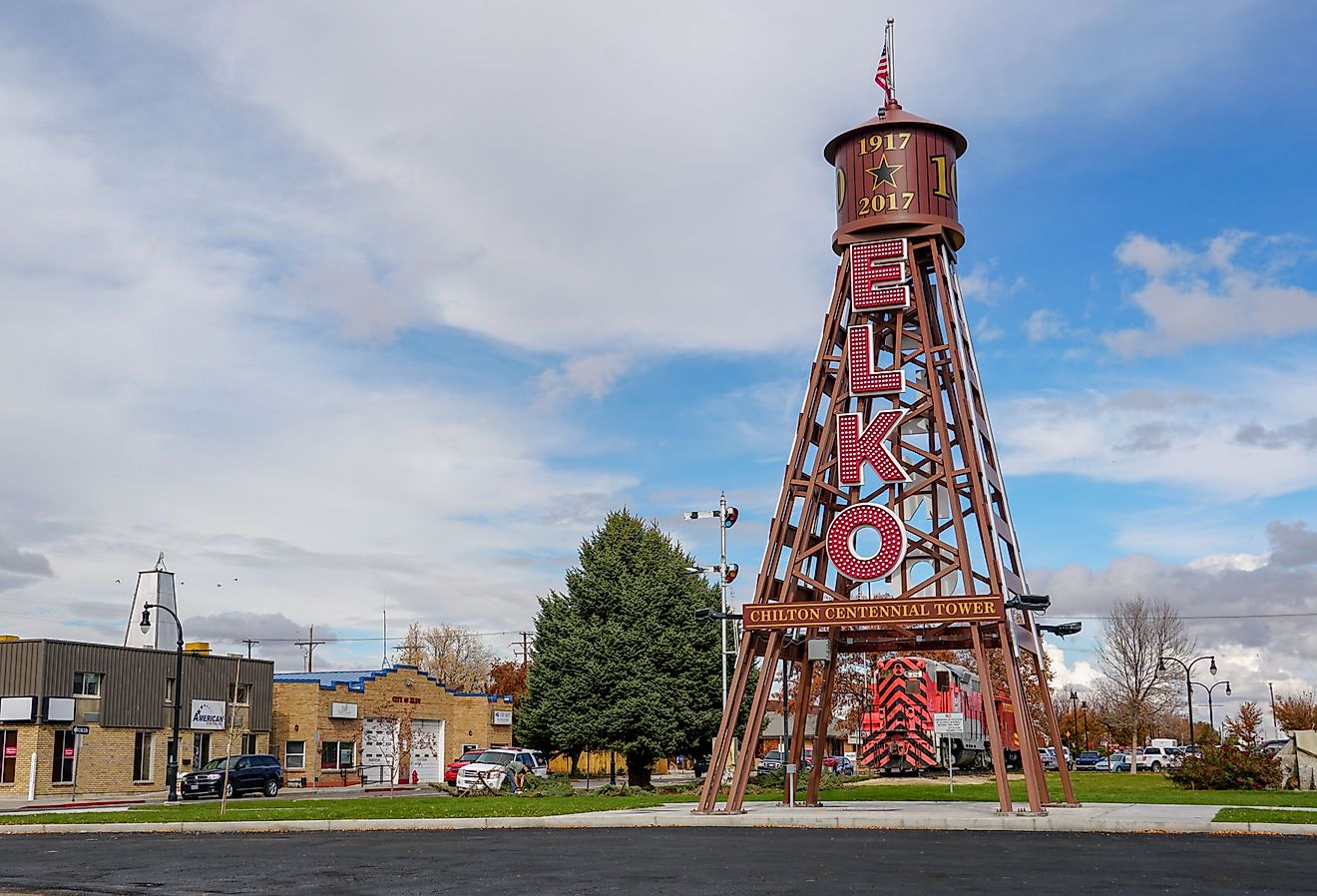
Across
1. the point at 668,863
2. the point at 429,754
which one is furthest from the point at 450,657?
the point at 668,863

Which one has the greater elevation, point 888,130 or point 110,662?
point 888,130

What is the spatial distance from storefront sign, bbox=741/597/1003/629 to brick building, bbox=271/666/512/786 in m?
33.8

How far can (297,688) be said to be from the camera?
6253 centimetres

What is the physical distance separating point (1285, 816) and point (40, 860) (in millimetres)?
21022

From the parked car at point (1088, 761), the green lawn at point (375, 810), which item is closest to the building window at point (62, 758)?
the green lawn at point (375, 810)

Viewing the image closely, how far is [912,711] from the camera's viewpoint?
47.9 meters

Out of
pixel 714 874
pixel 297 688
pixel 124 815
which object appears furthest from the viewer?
pixel 297 688

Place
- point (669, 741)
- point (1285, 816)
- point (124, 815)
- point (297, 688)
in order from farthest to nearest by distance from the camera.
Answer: point (297, 688) → point (669, 741) → point (124, 815) → point (1285, 816)

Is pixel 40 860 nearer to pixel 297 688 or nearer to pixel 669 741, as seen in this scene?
pixel 669 741

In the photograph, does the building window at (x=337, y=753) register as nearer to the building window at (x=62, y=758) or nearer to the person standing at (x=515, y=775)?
the building window at (x=62, y=758)

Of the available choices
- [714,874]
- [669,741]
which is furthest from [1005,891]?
[669,741]

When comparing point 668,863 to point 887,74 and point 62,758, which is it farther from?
point 62,758

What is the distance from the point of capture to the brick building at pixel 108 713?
49500mm

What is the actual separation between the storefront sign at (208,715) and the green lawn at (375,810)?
73.0 feet
